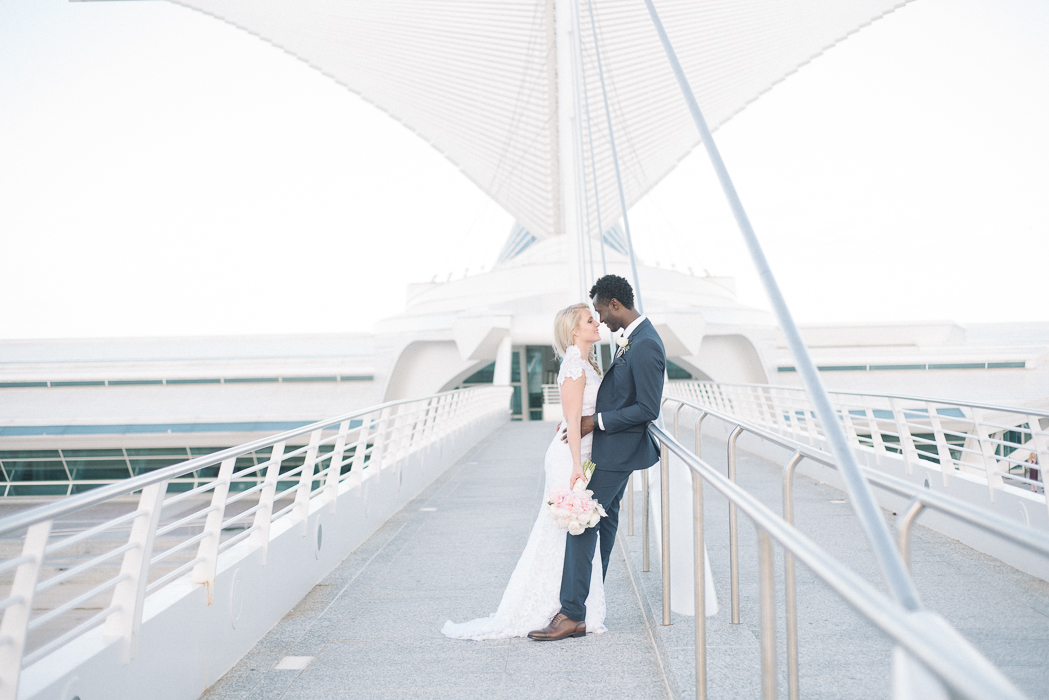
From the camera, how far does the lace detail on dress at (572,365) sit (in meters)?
2.85

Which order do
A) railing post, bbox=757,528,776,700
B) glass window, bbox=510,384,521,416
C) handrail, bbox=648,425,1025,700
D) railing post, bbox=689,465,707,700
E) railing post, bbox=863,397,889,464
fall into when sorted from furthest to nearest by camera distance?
glass window, bbox=510,384,521,416
railing post, bbox=863,397,889,464
railing post, bbox=689,465,707,700
railing post, bbox=757,528,776,700
handrail, bbox=648,425,1025,700

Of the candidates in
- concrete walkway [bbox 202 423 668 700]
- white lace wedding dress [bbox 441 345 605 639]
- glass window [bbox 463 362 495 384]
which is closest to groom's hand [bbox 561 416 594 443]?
white lace wedding dress [bbox 441 345 605 639]

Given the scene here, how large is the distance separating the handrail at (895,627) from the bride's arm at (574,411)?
4.13 ft

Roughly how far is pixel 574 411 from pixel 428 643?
1.29 metres

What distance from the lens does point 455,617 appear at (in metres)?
3.35

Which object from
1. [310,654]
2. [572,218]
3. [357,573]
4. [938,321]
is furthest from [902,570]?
[938,321]

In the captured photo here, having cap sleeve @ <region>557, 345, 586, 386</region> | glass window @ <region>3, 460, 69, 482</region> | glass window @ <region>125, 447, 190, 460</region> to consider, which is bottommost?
glass window @ <region>3, 460, 69, 482</region>

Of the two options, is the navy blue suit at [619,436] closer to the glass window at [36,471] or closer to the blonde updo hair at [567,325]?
the blonde updo hair at [567,325]

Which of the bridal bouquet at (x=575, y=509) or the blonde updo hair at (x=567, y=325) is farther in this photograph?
the blonde updo hair at (x=567, y=325)

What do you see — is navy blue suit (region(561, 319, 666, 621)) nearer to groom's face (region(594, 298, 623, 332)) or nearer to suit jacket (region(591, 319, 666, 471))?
suit jacket (region(591, 319, 666, 471))

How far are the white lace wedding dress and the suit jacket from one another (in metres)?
0.10

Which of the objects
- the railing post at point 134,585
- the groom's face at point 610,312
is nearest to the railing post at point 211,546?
the railing post at point 134,585

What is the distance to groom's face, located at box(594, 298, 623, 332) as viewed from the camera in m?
2.96

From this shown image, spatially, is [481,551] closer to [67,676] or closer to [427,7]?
[67,676]
